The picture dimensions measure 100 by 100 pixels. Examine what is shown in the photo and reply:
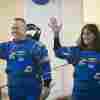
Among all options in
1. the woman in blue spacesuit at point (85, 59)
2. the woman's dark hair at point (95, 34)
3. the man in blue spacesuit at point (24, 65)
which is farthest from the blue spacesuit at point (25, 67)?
the woman's dark hair at point (95, 34)

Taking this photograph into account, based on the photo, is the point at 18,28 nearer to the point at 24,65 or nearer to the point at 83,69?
the point at 24,65

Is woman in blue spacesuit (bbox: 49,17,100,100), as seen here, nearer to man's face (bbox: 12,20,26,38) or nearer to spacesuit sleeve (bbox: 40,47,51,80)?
spacesuit sleeve (bbox: 40,47,51,80)

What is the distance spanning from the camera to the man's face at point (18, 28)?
1.62 metres

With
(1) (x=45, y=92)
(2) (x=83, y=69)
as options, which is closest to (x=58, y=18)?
(2) (x=83, y=69)

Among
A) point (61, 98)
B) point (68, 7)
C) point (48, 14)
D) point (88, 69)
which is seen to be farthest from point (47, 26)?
point (61, 98)

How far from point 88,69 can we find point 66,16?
0.41 meters

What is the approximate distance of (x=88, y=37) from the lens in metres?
1.59

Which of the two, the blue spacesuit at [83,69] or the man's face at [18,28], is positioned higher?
the man's face at [18,28]

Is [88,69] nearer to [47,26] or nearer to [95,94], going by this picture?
[95,94]

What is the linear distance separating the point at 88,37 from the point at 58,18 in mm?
252

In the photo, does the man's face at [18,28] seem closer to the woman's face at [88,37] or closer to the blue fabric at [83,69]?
the blue fabric at [83,69]

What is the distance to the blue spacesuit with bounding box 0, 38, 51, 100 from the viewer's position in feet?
5.22

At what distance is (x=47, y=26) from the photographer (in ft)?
5.39

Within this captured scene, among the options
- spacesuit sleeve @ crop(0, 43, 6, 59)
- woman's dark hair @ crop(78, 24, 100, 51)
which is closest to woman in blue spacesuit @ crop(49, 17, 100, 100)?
woman's dark hair @ crop(78, 24, 100, 51)
